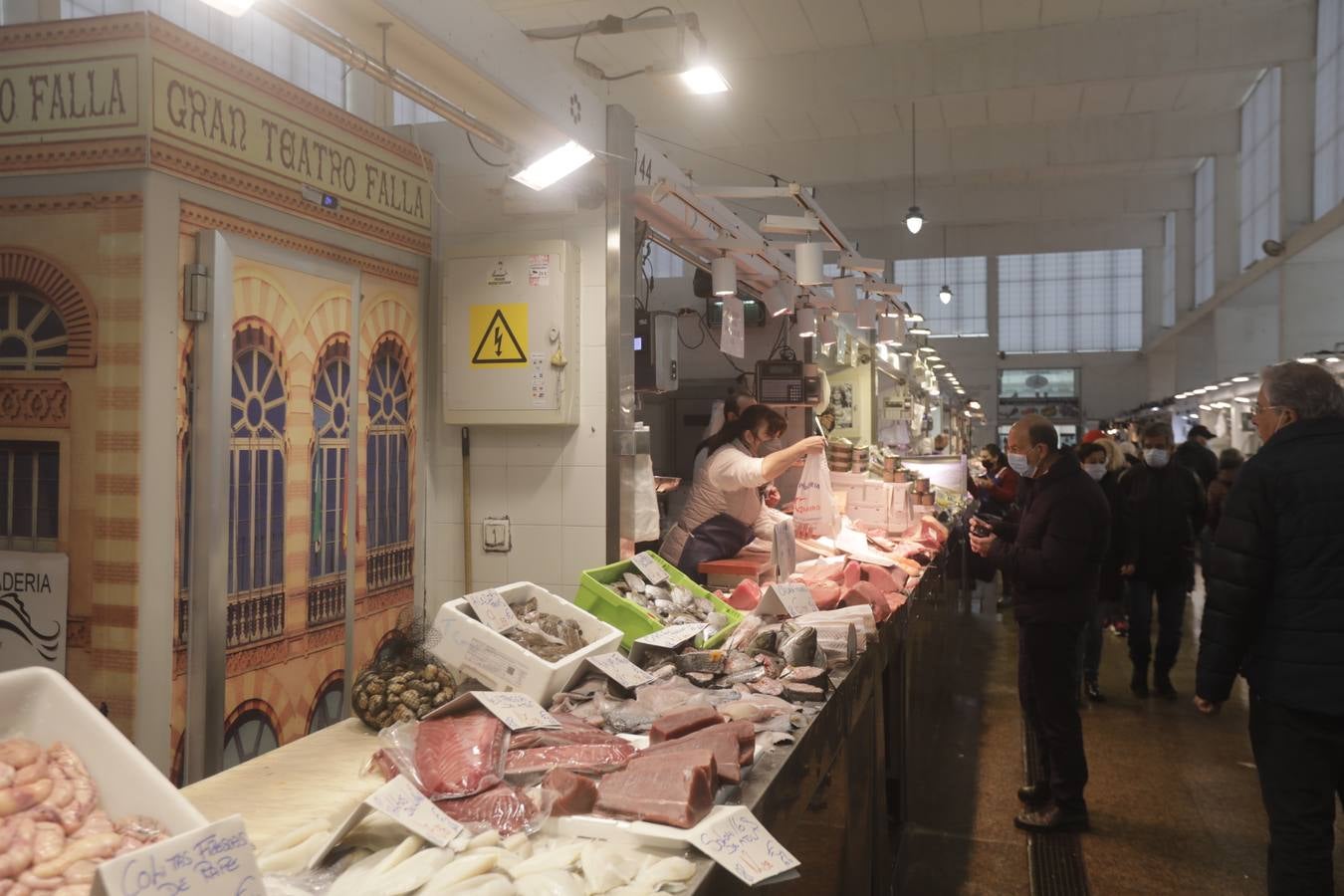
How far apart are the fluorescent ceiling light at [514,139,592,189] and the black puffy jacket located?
2.48 m

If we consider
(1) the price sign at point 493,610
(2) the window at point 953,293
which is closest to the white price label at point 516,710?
(1) the price sign at point 493,610

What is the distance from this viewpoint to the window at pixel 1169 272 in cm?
2217

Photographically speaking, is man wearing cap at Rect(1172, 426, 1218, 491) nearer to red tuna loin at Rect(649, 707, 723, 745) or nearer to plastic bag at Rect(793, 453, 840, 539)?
plastic bag at Rect(793, 453, 840, 539)

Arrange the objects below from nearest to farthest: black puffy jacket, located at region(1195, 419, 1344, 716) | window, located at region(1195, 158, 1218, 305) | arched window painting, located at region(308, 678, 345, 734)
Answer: black puffy jacket, located at region(1195, 419, 1344, 716)
arched window painting, located at region(308, 678, 345, 734)
window, located at region(1195, 158, 1218, 305)

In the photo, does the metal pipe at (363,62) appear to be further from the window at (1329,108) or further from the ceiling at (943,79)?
the window at (1329,108)

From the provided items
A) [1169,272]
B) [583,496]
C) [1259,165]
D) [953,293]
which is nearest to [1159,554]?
[583,496]

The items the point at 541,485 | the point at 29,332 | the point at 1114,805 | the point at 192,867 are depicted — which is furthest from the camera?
the point at 1114,805

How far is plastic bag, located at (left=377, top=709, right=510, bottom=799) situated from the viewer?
5.98ft

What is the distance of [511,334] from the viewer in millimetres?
4348

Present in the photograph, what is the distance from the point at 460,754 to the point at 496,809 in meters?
0.20

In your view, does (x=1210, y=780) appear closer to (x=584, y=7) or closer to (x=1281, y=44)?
(x=584, y=7)

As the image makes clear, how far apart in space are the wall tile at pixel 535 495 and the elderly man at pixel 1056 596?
207 centimetres

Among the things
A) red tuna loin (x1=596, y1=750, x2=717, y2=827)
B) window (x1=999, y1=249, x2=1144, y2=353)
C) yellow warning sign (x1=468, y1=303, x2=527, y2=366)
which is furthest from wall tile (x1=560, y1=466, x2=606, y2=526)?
window (x1=999, y1=249, x2=1144, y2=353)

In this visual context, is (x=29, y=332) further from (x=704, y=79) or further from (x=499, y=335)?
(x=704, y=79)
